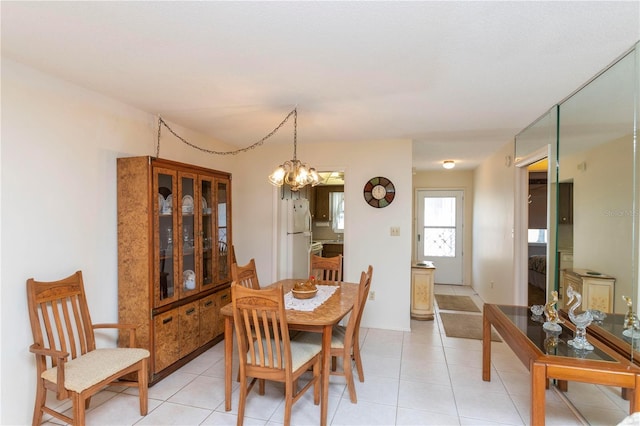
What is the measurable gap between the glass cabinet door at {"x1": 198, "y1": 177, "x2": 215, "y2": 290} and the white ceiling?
2.41ft

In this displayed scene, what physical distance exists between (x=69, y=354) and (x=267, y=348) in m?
1.37

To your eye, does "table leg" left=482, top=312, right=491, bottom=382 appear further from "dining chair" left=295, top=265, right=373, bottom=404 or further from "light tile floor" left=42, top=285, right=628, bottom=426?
"dining chair" left=295, top=265, right=373, bottom=404

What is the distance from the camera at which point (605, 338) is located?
2125mm

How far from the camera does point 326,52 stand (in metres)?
1.94

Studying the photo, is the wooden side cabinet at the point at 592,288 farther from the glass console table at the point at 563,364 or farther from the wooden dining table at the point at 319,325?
the wooden dining table at the point at 319,325

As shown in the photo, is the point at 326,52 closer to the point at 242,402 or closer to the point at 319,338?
the point at 319,338

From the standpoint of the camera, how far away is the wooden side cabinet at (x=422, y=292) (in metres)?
4.57

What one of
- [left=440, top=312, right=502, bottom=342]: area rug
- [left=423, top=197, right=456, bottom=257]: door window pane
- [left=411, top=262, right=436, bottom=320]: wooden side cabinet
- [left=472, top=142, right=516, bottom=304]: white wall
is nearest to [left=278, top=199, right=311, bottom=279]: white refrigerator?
[left=411, top=262, right=436, bottom=320]: wooden side cabinet

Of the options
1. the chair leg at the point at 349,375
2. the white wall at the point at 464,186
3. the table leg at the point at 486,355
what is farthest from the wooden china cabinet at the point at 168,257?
the white wall at the point at 464,186

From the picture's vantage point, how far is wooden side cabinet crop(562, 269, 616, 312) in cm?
221

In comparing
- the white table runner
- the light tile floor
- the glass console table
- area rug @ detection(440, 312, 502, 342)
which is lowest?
area rug @ detection(440, 312, 502, 342)

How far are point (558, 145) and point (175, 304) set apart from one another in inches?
143

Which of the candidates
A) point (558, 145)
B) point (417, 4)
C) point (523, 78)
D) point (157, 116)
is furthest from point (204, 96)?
point (558, 145)

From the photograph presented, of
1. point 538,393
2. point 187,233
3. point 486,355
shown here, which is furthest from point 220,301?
point 538,393
